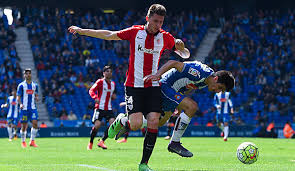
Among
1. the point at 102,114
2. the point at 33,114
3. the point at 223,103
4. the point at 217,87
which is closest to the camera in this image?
the point at 217,87

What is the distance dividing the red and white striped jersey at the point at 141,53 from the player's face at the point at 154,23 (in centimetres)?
10

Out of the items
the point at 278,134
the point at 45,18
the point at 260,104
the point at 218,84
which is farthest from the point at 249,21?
the point at 218,84

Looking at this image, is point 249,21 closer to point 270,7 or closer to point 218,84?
point 270,7

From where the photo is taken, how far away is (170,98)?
9461 millimetres

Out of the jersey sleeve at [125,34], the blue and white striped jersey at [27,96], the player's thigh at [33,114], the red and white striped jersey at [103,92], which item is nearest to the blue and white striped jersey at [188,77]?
the jersey sleeve at [125,34]

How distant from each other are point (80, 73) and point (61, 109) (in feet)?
9.79

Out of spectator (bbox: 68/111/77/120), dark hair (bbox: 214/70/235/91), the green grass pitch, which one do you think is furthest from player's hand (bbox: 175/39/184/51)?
spectator (bbox: 68/111/77/120)

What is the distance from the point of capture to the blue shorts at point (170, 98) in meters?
9.45

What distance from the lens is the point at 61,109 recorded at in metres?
30.7

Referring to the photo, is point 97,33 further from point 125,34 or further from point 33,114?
point 33,114

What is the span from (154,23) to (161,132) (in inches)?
843

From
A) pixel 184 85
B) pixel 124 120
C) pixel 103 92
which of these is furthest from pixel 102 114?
pixel 184 85

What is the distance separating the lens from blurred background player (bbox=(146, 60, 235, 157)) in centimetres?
899

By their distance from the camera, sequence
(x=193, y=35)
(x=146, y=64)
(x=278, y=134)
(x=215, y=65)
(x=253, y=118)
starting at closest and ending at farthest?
1. (x=146, y=64)
2. (x=278, y=134)
3. (x=253, y=118)
4. (x=215, y=65)
5. (x=193, y=35)
